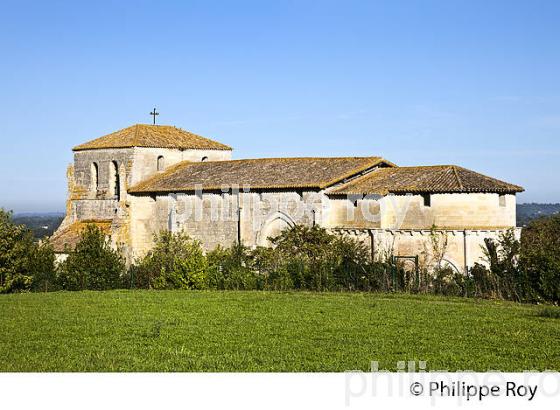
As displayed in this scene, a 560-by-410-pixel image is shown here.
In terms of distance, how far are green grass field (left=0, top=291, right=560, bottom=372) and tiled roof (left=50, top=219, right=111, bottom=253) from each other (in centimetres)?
1778

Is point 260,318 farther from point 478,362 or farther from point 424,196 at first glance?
point 424,196

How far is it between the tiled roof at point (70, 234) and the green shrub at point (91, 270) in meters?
9.88

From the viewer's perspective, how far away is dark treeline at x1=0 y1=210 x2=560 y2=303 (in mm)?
25688

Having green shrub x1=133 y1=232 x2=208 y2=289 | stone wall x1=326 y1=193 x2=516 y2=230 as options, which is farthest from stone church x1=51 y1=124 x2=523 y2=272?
green shrub x1=133 y1=232 x2=208 y2=289

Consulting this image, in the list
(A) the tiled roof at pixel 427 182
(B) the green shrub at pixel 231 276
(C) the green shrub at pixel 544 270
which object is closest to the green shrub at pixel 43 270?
(B) the green shrub at pixel 231 276

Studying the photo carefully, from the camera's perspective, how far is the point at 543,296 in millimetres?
24672

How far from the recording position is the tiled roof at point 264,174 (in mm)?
39125

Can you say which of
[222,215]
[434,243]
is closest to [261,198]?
[222,215]

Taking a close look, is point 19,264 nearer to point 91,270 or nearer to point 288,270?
point 91,270

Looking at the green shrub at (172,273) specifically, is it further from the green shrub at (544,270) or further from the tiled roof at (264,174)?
the green shrub at (544,270)

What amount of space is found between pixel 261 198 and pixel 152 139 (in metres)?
10.5
